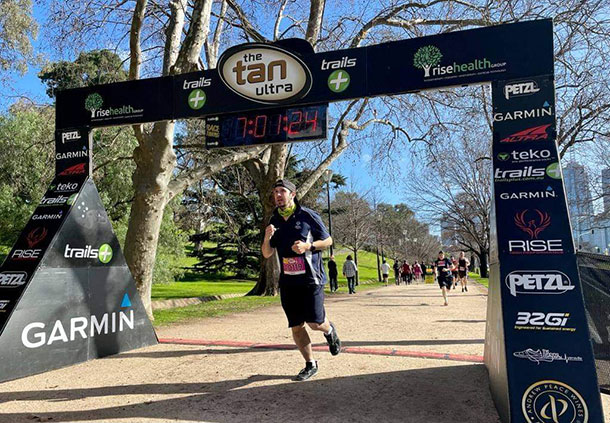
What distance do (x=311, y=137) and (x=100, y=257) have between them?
3.47 meters

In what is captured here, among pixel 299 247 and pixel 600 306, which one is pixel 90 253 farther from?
pixel 600 306

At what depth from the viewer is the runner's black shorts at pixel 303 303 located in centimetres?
466

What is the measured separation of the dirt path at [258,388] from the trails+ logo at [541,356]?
2.00 ft

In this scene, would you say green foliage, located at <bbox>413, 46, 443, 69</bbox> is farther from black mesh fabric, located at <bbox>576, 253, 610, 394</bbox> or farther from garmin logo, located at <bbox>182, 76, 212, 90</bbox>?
garmin logo, located at <bbox>182, 76, 212, 90</bbox>

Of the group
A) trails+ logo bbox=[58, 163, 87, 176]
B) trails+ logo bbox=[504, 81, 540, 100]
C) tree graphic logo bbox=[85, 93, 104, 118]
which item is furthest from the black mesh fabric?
tree graphic logo bbox=[85, 93, 104, 118]

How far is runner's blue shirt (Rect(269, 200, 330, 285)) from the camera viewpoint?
4.70 metres

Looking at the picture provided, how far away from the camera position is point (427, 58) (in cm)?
541

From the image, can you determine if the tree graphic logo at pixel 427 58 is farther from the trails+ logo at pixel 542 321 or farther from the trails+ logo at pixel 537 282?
the trails+ logo at pixel 542 321

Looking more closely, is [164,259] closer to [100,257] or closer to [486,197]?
[100,257]

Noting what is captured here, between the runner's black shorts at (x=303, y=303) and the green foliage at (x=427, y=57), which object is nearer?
the runner's black shorts at (x=303, y=303)

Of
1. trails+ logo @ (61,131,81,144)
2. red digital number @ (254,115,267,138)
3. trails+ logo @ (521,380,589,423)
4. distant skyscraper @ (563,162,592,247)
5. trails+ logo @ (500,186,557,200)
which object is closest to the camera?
trails+ logo @ (521,380,589,423)

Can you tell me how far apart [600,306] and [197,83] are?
224 inches

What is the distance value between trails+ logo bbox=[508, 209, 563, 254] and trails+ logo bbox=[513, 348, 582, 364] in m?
0.86

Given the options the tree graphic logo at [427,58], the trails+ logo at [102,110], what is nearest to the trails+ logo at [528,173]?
the tree graphic logo at [427,58]
